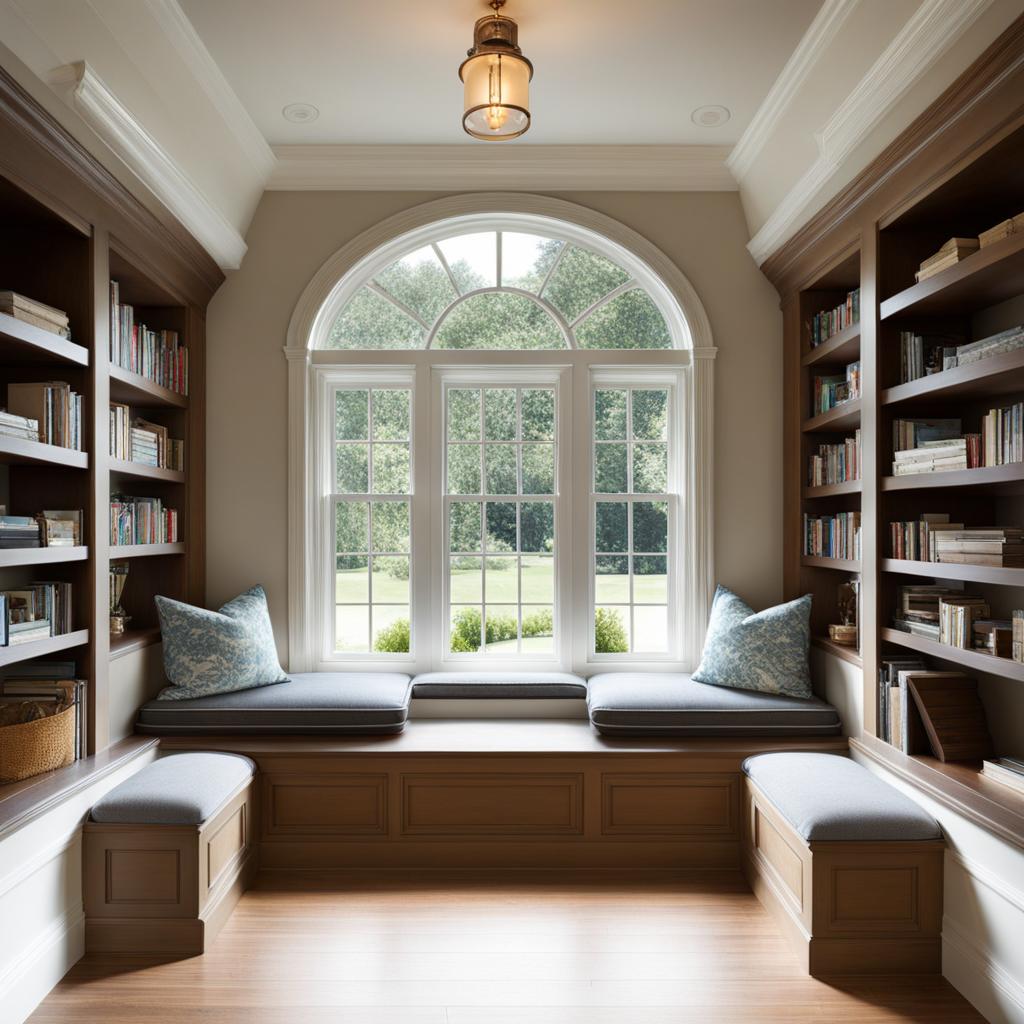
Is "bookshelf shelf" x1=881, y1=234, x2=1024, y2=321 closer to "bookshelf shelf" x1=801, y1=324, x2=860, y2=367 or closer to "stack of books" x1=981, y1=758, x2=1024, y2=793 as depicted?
"bookshelf shelf" x1=801, y1=324, x2=860, y2=367

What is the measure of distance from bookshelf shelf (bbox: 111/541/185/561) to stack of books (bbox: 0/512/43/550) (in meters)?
0.49

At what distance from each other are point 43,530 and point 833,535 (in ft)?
10.7

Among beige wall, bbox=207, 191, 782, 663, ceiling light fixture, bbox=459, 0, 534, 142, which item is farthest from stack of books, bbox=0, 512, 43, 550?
ceiling light fixture, bbox=459, 0, 534, 142

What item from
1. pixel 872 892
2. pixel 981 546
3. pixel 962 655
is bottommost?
pixel 872 892

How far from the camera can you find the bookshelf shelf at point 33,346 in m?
2.39

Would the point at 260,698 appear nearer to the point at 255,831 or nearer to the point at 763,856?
the point at 255,831

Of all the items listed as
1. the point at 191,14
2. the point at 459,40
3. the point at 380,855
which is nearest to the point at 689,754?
the point at 380,855

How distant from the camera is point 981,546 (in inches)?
99.3

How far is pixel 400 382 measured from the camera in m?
4.21

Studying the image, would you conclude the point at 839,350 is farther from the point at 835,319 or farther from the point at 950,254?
the point at 950,254

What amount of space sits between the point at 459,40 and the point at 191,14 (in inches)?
38.7

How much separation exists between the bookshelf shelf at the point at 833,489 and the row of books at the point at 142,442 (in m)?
3.11

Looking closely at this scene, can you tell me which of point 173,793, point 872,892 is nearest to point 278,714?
point 173,793

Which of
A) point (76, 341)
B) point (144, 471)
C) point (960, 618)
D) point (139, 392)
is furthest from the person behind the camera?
point (139, 392)
